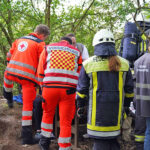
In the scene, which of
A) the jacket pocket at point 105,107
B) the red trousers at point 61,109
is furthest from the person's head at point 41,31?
the jacket pocket at point 105,107

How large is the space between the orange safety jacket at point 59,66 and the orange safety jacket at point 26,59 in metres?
0.43

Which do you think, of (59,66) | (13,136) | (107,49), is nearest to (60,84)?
(59,66)

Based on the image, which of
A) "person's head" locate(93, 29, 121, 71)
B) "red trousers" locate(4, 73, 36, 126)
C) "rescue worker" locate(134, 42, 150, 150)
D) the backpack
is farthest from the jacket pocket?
the backpack

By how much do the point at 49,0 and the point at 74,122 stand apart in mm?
4299

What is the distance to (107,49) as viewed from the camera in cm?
238

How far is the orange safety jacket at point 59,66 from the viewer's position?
3.04 metres

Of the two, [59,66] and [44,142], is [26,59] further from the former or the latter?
[44,142]

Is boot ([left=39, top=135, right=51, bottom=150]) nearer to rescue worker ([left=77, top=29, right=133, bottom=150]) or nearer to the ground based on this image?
the ground

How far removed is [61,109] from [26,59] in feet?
3.92

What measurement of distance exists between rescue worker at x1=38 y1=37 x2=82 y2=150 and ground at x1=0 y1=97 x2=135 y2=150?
1.99 ft

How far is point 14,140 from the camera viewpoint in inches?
150

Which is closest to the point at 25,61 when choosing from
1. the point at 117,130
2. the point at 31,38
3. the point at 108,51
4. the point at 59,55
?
the point at 31,38

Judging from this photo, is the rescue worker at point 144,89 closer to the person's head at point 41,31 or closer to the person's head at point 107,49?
the person's head at point 107,49

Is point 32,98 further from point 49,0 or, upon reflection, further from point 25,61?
point 49,0
